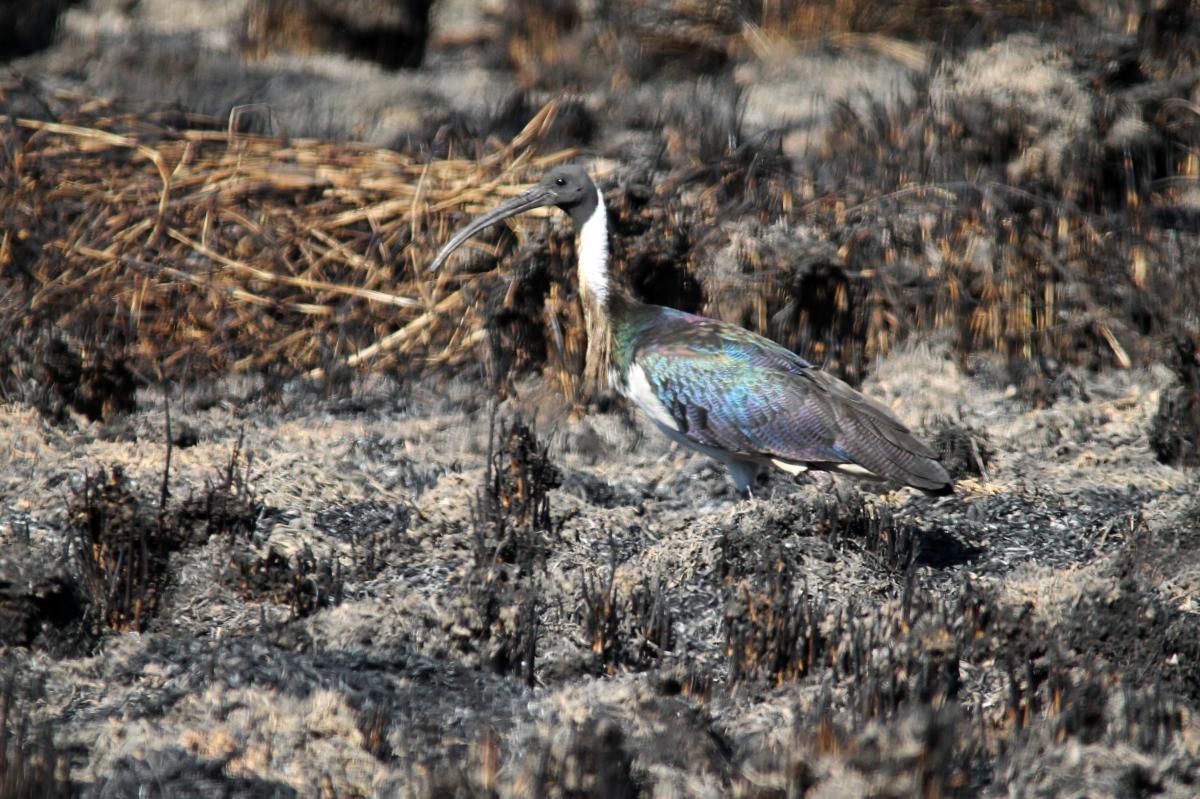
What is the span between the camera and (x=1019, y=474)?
20.7 feet

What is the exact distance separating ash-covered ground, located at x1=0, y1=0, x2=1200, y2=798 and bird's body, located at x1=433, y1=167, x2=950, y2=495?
0.80 ft

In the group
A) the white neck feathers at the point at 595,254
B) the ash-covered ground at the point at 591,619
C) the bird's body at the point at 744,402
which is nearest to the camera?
the ash-covered ground at the point at 591,619

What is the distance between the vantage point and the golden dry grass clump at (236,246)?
25.2ft

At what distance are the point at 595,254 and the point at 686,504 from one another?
1168 mm

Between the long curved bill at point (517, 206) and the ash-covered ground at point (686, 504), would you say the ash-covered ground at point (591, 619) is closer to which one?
the ash-covered ground at point (686, 504)

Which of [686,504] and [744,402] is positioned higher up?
[744,402]

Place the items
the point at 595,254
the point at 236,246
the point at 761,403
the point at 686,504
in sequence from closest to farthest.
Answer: the point at 761,403
the point at 595,254
the point at 686,504
the point at 236,246

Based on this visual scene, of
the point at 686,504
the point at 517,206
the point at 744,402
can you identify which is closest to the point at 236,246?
the point at 517,206

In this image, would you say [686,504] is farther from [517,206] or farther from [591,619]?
[591,619]

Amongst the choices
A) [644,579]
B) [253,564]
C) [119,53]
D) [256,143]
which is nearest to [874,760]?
[644,579]

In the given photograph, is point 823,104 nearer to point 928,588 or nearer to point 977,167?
point 977,167

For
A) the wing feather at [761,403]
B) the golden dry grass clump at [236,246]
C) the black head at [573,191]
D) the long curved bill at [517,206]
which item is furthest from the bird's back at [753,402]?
the golden dry grass clump at [236,246]

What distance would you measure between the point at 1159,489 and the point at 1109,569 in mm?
1232

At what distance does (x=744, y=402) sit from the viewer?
569 cm
